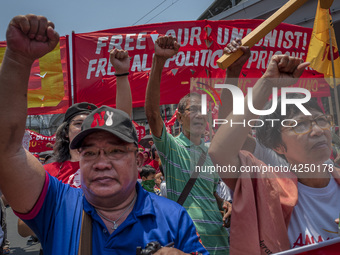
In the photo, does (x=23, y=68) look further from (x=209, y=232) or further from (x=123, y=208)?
(x=209, y=232)

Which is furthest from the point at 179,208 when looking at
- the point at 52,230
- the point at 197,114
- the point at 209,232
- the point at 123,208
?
the point at 197,114

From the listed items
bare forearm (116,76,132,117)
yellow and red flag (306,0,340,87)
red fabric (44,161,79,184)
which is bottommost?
red fabric (44,161,79,184)

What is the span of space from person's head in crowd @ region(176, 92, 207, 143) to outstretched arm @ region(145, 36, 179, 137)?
390 mm

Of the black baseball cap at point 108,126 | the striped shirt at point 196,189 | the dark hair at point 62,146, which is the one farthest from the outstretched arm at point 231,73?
the dark hair at point 62,146

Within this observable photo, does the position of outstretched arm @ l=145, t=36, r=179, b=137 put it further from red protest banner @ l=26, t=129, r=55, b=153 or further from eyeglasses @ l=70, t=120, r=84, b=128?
red protest banner @ l=26, t=129, r=55, b=153

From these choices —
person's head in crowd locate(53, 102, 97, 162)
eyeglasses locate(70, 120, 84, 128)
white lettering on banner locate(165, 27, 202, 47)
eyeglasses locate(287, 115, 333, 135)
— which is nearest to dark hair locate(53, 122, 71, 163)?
person's head in crowd locate(53, 102, 97, 162)

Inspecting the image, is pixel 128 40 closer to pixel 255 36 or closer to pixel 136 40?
pixel 136 40

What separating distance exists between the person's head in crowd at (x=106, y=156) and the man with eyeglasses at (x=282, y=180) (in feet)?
1.29

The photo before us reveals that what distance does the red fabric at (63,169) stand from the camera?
2363 mm

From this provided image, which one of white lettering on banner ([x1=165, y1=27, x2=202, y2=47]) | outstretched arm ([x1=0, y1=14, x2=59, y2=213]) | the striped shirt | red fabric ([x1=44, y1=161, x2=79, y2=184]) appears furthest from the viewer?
white lettering on banner ([x1=165, y1=27, x2=202, y2=47])

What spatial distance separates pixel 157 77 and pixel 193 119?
1.70 feet

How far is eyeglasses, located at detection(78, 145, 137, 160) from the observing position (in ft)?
4.66

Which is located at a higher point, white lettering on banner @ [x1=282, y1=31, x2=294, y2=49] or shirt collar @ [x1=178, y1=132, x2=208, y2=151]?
white lettering on banner @ [x1=282, y1=31, x2=294, y2=49]

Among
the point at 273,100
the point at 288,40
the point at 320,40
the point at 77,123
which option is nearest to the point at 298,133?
the point at 273,100
